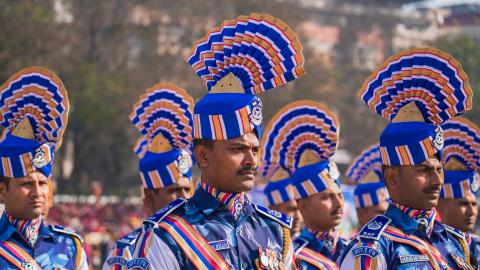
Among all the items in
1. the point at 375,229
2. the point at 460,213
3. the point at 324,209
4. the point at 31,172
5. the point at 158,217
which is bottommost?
the point at 375,229

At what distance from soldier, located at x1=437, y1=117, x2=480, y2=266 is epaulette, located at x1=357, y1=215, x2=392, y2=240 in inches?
117

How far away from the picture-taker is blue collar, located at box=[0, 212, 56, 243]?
863cm

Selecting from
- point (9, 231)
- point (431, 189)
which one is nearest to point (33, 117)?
point (9, 231)

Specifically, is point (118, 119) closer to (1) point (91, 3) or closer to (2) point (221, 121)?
(1) point (91, 3)

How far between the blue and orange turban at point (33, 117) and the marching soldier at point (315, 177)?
8.01ft

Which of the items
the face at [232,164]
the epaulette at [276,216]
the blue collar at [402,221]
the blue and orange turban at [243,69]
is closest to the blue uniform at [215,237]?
the epaulette at [276,216]

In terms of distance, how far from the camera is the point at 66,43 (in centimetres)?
3909

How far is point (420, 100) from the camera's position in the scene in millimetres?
7754

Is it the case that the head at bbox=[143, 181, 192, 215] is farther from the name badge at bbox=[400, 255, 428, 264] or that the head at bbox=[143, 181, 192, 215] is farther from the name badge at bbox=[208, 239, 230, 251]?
the name badge at bbox=[208, 239, 230, 251]

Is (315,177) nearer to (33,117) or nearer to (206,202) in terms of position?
(33,117)

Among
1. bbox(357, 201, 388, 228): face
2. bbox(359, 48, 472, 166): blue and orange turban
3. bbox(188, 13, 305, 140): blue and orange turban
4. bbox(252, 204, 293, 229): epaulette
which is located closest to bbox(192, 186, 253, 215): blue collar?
bbox(252, 204, 293, 229): epaulette

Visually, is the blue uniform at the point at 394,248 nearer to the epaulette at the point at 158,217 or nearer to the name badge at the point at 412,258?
the name badge at the point at 412,258

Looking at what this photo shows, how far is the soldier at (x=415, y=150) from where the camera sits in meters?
7.48

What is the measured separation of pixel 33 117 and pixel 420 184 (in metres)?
3.28
